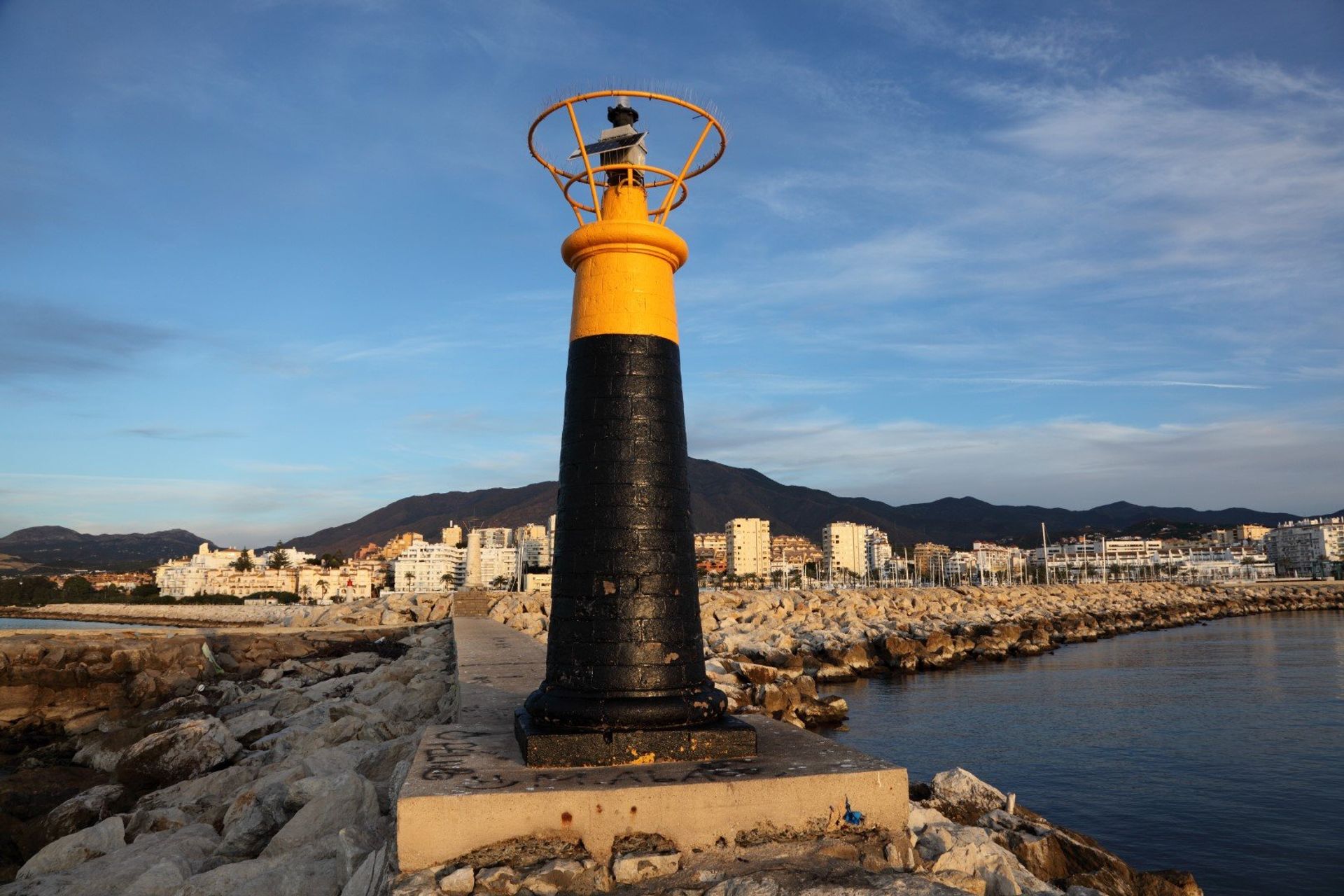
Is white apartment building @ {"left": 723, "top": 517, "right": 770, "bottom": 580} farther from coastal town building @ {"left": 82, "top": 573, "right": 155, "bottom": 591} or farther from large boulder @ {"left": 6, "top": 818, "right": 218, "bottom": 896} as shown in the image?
large boulder @ {"left": 6, "top": 818, "right": 218, "bottom": 896}

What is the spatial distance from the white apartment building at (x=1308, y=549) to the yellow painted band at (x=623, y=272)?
5931 inches

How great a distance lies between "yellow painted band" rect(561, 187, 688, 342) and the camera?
213 inches

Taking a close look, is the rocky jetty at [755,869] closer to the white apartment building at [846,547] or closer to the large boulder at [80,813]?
the large boulder at [80,813]

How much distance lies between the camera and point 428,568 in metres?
117

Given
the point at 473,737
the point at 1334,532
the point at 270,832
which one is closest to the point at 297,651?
the point at 270,832

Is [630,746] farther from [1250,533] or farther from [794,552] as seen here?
[1250,533]

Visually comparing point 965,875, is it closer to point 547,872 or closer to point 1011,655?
point 547,872

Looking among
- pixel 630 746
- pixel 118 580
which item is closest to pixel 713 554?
pixel 118 580

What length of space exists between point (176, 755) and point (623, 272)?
7.81 meters

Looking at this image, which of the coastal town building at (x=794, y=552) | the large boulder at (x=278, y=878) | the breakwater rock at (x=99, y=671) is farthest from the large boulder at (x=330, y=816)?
the coastal town building at (x=794, y=552)

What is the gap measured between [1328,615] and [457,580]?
3806 inches

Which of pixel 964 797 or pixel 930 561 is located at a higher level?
pixel 964 797

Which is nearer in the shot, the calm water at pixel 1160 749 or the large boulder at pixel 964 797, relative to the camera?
the large boulder at pixel 964 797

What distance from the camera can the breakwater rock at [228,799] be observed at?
5.31 m
